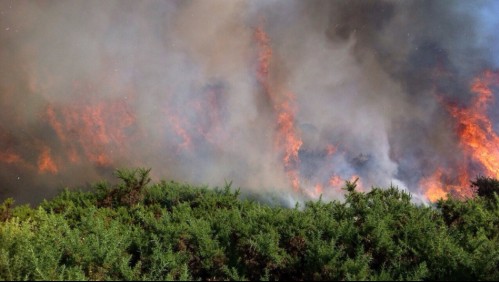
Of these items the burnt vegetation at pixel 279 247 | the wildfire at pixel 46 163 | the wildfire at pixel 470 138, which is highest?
the wildfire at pixel 470 138

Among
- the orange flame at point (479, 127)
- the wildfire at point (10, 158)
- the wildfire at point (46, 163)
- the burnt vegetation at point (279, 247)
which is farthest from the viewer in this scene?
the orange flame at point (479, 127)

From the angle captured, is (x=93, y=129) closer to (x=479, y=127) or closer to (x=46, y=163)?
(x=46, y=163)

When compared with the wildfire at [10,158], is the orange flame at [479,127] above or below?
above

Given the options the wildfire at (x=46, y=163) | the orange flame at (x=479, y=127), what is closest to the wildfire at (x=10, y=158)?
the wildfire at (x=46, y=163)

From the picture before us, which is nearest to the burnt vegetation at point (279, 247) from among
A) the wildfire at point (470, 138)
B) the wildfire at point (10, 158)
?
the wildfire at point (10, 158)

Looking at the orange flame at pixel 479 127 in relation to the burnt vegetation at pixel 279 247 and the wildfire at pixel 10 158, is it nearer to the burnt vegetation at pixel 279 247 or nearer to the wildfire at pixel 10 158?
the burnt vegetation at pixel 279 247

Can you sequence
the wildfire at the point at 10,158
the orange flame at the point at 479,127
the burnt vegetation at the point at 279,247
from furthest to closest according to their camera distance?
the orange flame at the point at 479,127 < the wildfire at the point at 10,158 < the burnt vegetation at the point at 279,247

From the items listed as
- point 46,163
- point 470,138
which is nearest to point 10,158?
point 46,163

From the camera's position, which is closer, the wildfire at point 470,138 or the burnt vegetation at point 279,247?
the burnt vegetation at point 279,247

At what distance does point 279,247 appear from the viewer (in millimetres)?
5426

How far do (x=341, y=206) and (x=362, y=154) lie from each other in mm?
23365

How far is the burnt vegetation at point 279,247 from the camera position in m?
4.61

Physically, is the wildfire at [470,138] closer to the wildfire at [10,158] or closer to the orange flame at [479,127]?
the orange flame at [479,127]

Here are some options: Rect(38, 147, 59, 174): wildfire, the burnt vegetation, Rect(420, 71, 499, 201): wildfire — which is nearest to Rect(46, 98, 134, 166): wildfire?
Rect(38, 147, 59, 174): wildfire
